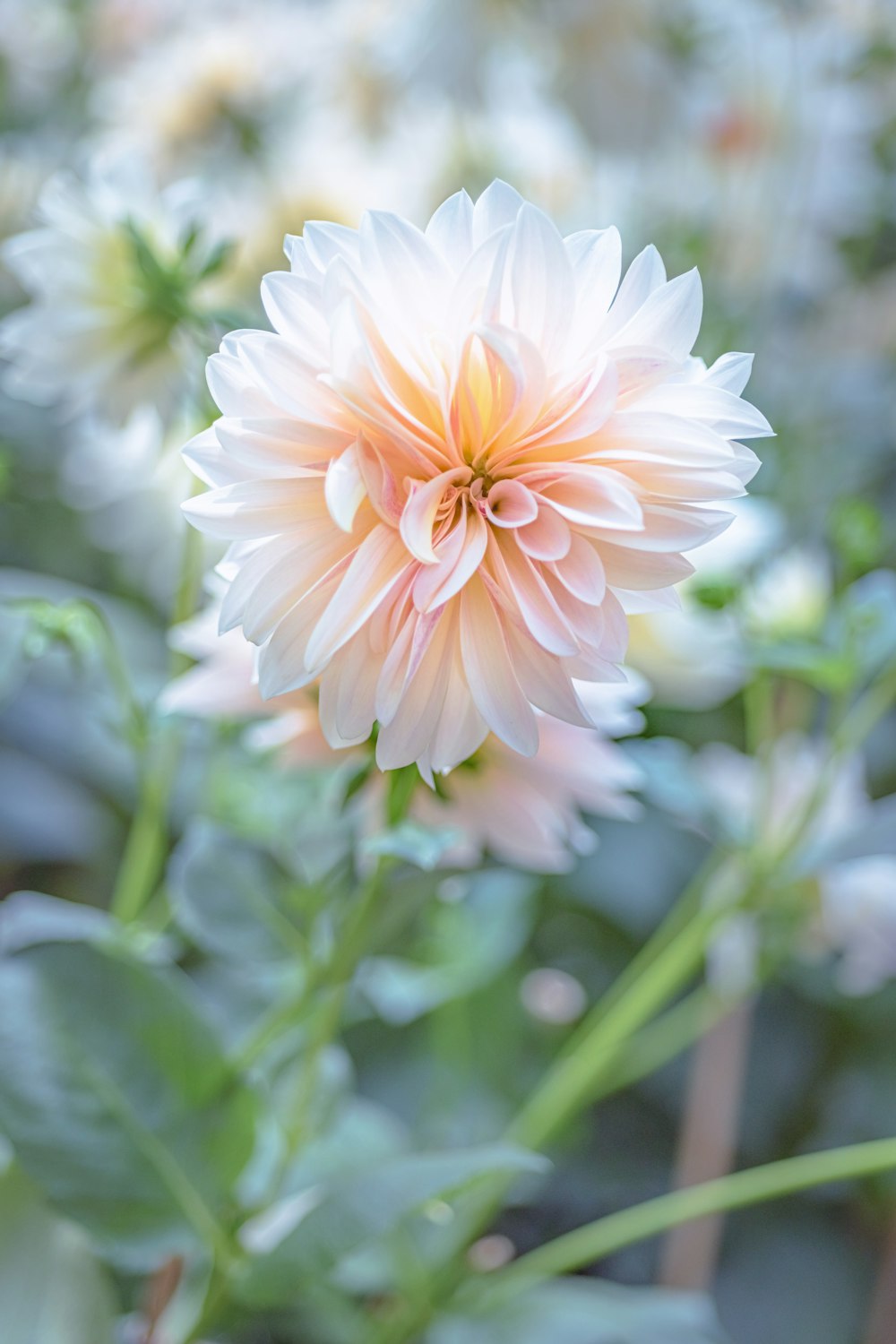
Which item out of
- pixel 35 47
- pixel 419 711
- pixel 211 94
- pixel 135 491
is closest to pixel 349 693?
pixel 419 711

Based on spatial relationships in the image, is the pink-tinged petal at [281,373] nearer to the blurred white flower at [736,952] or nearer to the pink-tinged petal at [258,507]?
the pink-tinged petal at [258,507]

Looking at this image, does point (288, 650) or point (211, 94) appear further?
point (211, 94)

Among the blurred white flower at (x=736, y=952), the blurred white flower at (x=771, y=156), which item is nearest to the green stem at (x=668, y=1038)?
the blurred white flower at (x=736, y=952)

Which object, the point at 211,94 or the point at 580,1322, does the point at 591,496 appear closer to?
the point at 580,1322

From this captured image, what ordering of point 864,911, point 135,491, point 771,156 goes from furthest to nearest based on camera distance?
point 771,156
point 135,491
point 864,911

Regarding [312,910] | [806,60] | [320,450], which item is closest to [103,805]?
[312,910]

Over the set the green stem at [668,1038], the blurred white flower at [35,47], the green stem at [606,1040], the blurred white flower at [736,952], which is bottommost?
the green stem at [668,1038]

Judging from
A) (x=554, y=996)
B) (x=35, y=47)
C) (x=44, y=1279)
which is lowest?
(x=554, y=996)
